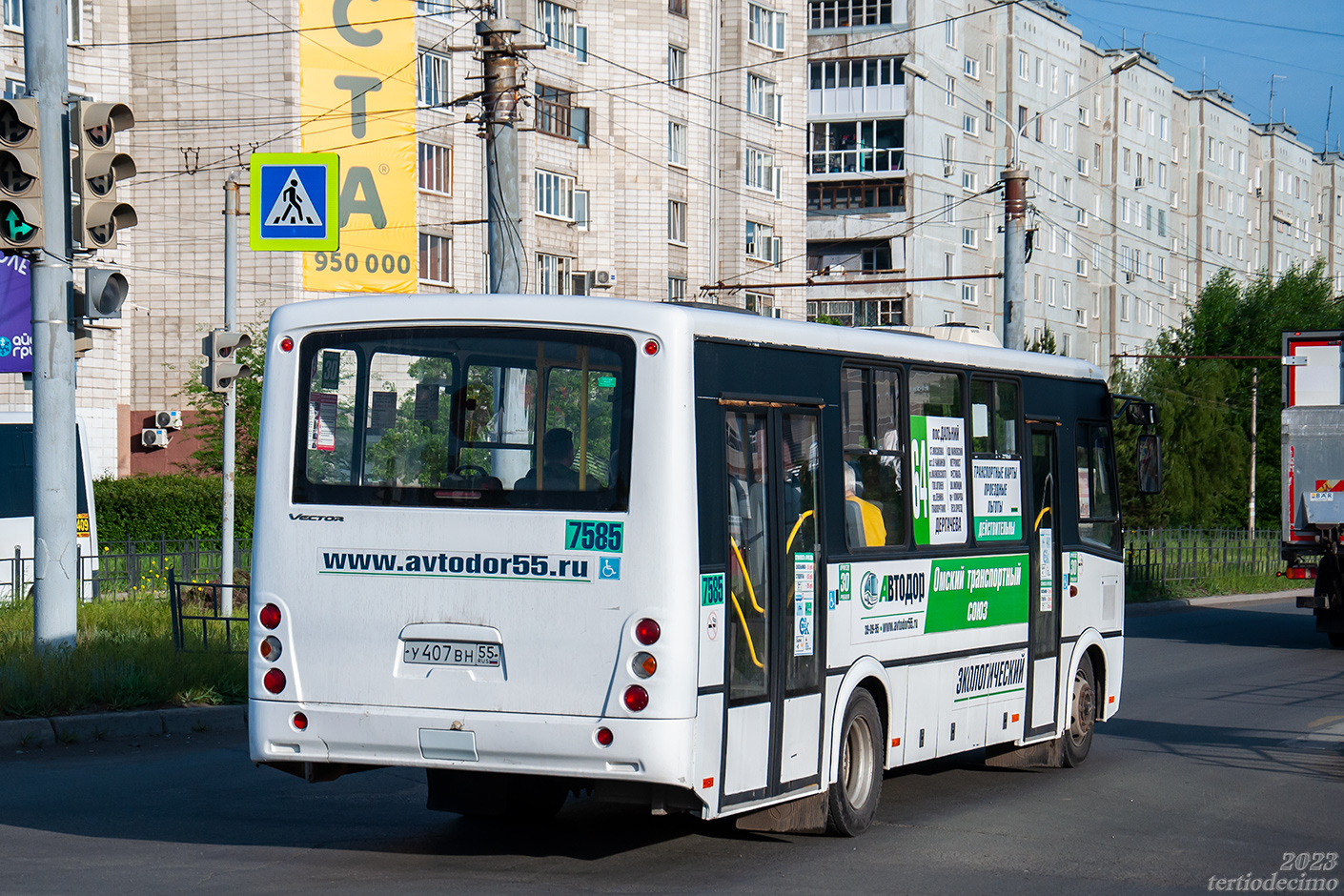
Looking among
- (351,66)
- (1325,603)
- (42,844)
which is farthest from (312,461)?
(351,66)

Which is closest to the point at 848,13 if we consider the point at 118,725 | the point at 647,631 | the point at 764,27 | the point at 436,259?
the point at 764,27

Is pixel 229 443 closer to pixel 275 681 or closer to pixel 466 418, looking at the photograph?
pixel 275 681

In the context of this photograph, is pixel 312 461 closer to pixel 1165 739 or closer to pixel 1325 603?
pixel 1165 739

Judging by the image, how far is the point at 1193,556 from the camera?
34.2 meters

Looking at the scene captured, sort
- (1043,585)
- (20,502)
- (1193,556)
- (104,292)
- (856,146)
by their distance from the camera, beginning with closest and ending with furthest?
(1043,585)
(104,292)
(20,502)
(1193,556)
(856,146)

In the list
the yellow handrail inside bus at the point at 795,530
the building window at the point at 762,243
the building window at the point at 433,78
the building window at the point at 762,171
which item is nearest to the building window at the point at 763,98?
the building window at the point at 762,171

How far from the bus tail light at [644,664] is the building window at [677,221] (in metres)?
47.1

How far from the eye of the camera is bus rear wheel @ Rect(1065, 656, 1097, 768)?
11938 mm

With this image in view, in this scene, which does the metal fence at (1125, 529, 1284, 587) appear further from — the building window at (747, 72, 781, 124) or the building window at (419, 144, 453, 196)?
the building window at (747, 72, 781, 124)

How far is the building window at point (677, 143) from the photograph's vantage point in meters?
54.4

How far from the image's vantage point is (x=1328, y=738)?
13438 millimetres

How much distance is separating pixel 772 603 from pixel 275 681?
2.41 meters

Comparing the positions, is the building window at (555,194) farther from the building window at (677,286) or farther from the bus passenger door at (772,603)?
the bus passenger door at (772,603)

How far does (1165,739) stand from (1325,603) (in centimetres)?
1029
